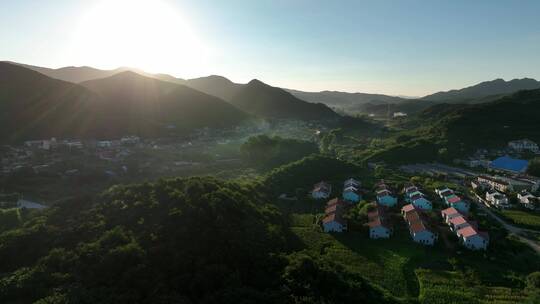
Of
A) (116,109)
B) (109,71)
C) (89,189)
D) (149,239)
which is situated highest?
(109,71)

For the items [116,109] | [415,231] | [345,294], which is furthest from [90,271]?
[116,109]

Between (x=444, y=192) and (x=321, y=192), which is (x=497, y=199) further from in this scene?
(x=321, y=192)

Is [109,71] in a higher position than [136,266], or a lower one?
higher

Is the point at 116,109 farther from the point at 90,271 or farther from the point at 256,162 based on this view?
the point at 90,271

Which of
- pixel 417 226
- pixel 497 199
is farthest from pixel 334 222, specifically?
pixel 497 199

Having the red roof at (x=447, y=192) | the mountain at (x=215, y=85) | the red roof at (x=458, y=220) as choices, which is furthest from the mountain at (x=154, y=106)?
the red roof at (x=458, y=220)

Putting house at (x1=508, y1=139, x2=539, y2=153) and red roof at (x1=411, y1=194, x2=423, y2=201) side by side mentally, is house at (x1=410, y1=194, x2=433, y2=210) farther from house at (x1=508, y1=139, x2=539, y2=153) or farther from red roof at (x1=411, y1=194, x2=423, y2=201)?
house at (x1=508, y1=139, x2=539, y2=153)

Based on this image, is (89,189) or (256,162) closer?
(89,189)
